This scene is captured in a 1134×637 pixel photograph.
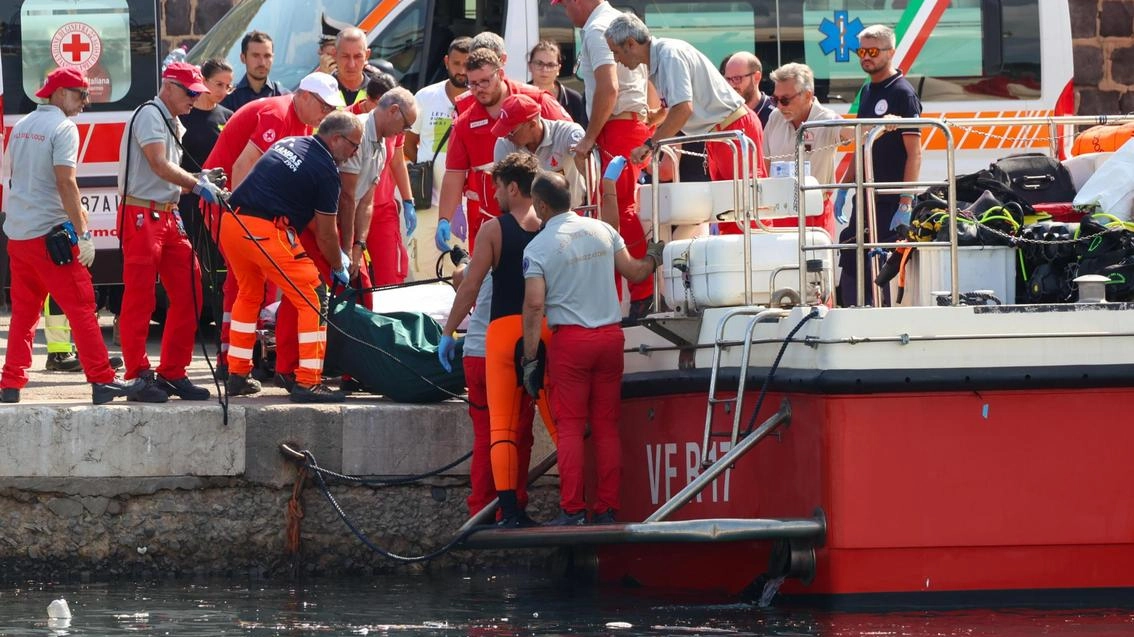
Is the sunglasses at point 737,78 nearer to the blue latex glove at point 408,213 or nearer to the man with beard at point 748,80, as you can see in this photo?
the man with beard at point 748,80

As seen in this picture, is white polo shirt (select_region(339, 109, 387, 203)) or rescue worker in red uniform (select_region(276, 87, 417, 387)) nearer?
rescue worker in red uniform (select_region(276, 87, 417, 387))

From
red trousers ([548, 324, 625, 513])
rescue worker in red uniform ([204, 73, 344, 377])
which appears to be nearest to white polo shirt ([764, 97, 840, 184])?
rescue worker in red uniform ([204, 73, 344, 377])

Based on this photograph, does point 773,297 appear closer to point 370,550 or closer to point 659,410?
point 659,410

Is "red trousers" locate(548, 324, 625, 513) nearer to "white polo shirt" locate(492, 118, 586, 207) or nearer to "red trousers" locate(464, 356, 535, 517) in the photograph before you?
"red trousers" locate(464, 356, 535, 517)

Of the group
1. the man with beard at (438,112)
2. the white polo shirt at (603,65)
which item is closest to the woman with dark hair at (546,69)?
the man with beard at (438,112)

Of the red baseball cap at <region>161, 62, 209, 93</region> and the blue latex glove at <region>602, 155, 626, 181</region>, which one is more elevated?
the red baseball cap at <region>161, 62, 209, 93</region>

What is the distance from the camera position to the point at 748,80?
10836mm

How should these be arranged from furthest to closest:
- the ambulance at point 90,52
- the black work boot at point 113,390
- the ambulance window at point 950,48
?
the ambulance at point 90,52 → the ambulance window at point 950,48 → the black work boot at point 113,390

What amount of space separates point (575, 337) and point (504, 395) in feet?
1.50

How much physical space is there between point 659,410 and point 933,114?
524cm

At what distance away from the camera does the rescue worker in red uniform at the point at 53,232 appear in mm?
8844

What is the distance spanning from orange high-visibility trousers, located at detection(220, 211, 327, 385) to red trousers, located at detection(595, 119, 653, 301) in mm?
1420

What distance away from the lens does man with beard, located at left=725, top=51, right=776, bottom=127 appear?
1084 centimetres

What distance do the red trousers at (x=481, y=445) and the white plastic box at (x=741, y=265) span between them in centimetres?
100
